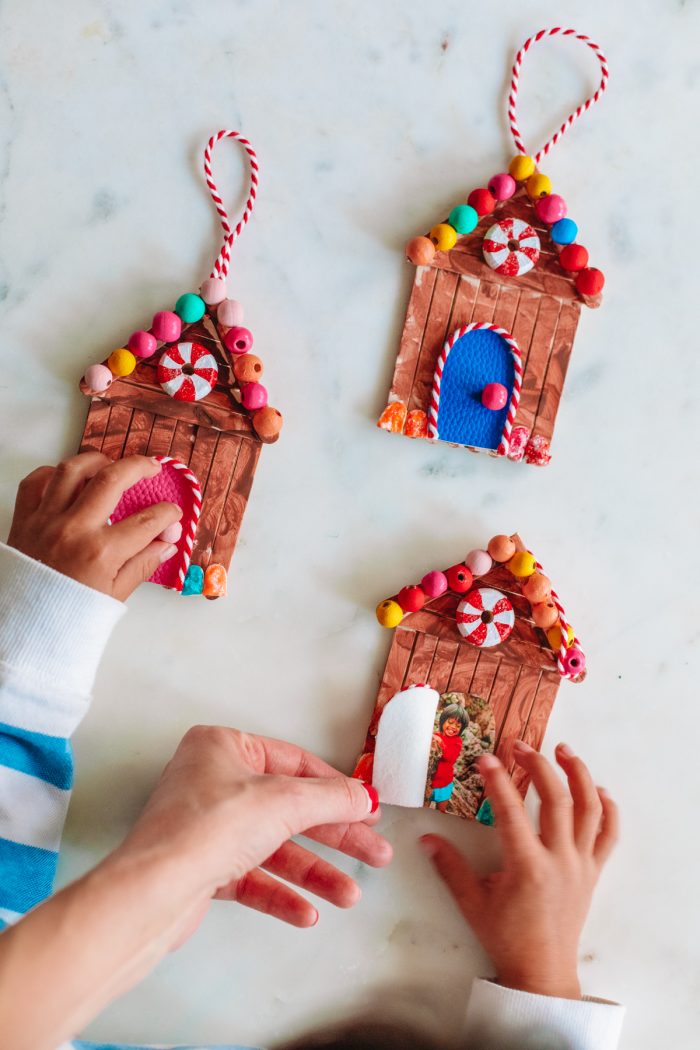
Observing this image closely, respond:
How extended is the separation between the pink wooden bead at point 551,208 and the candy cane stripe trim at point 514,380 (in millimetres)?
160

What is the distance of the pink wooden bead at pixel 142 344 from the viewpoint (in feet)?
3.59

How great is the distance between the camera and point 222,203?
1.15 meters

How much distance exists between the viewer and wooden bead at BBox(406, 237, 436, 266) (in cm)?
113

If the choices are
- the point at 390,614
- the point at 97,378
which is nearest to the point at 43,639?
the point at 97,378

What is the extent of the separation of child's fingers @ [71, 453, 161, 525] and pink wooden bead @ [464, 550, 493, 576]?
1.45ft

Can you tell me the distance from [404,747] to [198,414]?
20.6 inches

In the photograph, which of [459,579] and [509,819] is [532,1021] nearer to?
[509,819]

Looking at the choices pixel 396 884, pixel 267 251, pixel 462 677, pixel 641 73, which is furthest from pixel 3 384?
pixel 641 73

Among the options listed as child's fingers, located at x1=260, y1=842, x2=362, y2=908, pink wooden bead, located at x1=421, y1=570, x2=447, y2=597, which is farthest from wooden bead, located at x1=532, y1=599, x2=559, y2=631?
child's fingers, located at x1=260, y1=842, x2=362, y2=908

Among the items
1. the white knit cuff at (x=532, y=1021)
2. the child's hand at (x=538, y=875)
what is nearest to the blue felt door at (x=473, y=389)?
the child's hand at (x=538, y=875)

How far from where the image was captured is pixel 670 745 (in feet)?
4.03

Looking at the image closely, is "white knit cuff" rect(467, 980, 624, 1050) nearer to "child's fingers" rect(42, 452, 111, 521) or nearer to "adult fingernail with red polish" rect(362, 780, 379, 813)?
"adult fingernail with red polish" rect(362, 780, 379, 813)

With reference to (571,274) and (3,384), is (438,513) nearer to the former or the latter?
(571,274)

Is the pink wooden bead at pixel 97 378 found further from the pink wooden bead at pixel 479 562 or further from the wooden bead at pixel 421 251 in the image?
the pink wooden bead at pixel 479 562
